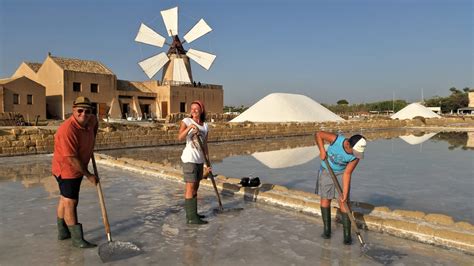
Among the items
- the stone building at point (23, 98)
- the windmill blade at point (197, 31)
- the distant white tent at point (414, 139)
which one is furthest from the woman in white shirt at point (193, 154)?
the windmill blade at point (197, 31)

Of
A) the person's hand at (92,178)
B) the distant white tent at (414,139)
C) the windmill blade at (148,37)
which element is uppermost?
the windmill blade at (148,37)

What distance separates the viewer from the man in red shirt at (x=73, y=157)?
2.62 metres

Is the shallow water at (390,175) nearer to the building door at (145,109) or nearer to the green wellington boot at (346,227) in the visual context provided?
the green wellington boot at (346,227)

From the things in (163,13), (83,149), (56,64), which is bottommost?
(83,149)

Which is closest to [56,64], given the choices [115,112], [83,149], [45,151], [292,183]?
[115,112]

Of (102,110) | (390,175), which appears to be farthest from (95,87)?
(390,175)

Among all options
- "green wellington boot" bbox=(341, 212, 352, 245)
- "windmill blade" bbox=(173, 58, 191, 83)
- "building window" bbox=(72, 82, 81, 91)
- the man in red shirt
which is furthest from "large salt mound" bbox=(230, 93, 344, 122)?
the man in red shirt

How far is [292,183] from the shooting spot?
5703 millimetres

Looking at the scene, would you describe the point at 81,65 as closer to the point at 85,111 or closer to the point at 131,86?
the point at 131,86

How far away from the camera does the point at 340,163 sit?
2805mm

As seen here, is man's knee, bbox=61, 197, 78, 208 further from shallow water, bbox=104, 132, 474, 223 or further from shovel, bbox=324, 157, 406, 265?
shallow water, bbox=104, 132, 474, 223

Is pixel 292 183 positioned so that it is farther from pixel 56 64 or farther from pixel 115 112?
pixel 56 64

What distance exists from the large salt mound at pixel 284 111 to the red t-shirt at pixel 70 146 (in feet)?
63.4

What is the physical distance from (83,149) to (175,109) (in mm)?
23376
